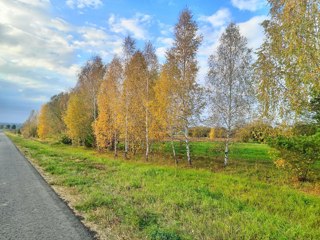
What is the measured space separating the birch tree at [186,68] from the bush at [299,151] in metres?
7.55

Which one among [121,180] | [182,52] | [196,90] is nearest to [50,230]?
[121,180]

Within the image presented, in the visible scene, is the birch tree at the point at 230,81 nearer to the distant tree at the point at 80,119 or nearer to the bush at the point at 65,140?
the distant tree at the point at 80,119

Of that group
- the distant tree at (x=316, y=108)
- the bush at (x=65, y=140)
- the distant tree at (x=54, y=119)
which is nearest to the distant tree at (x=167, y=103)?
the distant tree at (x=316, y=108)

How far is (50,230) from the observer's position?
5.97m

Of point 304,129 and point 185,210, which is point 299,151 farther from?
point 185,210

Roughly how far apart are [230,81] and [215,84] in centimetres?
126

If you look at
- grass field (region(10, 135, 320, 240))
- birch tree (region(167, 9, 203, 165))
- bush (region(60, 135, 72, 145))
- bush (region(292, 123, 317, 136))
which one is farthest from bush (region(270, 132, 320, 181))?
bush (region(60, 135, 72, 145))

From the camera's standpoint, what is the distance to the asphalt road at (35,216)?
5.74 meters

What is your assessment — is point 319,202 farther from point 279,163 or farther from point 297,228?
point 279,163

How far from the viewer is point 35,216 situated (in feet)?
23.0

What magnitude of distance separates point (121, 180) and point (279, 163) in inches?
421

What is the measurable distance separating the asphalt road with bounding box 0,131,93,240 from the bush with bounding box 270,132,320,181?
12.0 m

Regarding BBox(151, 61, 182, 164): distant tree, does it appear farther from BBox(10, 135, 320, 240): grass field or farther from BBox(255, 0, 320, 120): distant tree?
BBox(10, 135, 320, 240): grass field

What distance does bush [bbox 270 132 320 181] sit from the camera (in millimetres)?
14461
